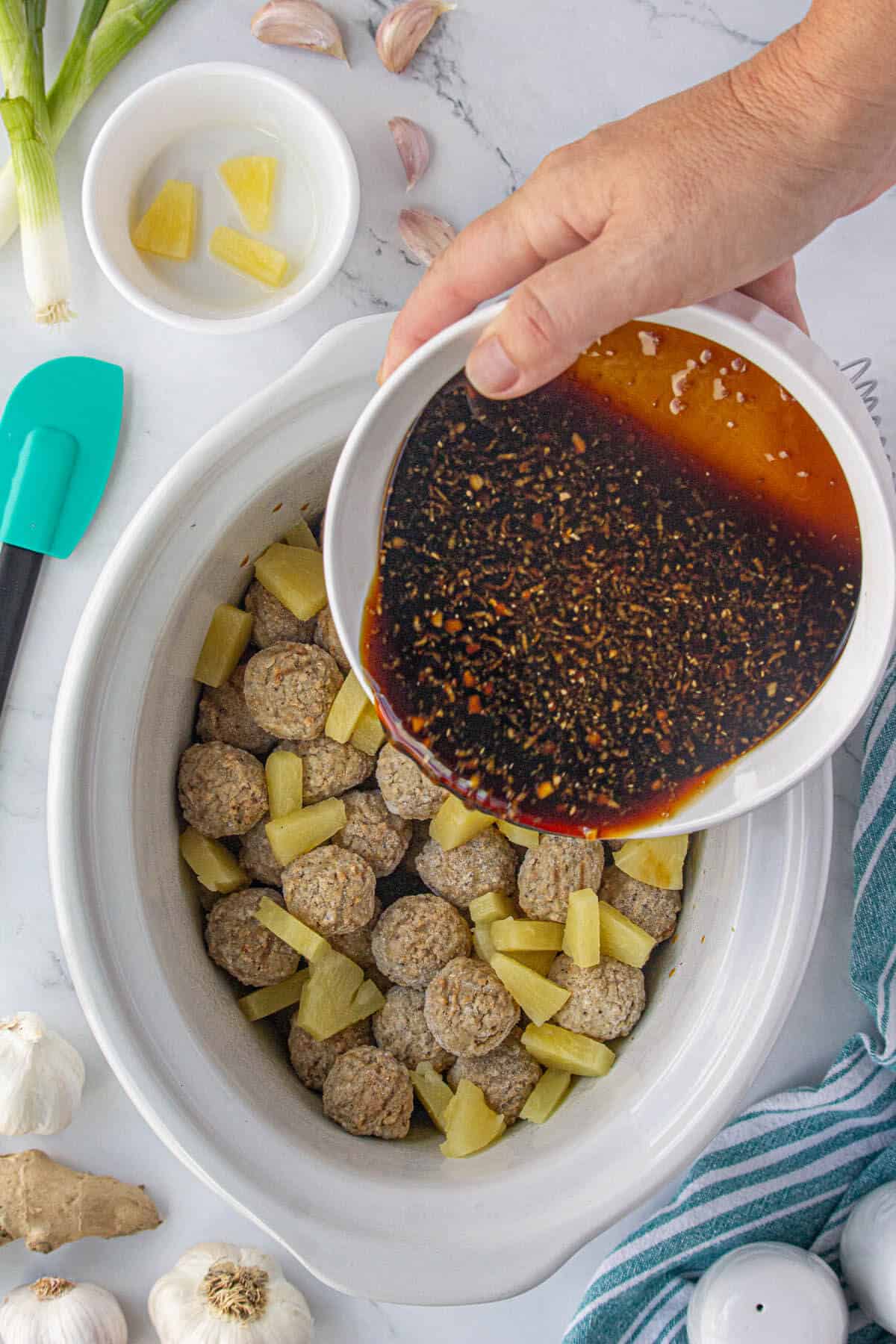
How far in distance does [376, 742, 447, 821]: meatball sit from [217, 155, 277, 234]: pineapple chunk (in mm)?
776

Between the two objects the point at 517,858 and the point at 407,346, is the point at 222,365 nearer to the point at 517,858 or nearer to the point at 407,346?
the point at 407,346

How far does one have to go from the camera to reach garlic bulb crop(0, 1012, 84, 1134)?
1553 mm

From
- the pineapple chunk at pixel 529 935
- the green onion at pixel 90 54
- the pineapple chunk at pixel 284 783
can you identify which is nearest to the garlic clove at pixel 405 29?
the green onion at pixel 90 54

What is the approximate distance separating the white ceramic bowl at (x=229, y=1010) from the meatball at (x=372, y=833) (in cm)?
24

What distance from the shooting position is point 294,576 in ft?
4.89

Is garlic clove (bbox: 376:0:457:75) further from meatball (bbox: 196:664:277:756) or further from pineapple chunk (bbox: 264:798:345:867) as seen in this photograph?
pineapple chunk (bbox: 264:798:345:867)

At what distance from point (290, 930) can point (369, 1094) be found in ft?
0.79

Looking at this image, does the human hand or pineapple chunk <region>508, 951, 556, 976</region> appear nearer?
the human hand

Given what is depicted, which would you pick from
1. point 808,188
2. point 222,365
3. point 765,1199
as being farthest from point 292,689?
point 765,1199

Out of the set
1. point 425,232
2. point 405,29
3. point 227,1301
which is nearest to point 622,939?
point 227,1301

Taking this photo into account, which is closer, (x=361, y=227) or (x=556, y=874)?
(x=556, y=874)

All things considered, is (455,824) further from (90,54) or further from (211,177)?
(90,54)

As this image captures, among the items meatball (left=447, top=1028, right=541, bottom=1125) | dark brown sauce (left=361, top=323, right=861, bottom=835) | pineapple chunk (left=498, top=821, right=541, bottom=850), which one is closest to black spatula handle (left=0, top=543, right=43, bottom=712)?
dark brown sauce (left=361, top=323, right=861, bottom=835)

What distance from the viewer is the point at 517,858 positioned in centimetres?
157
